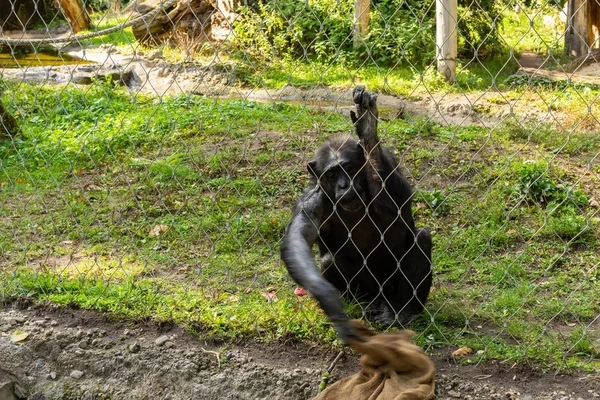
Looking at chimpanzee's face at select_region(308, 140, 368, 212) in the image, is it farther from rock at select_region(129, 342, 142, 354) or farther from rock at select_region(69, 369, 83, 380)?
rock at select_region(69, 369, 83, 380)

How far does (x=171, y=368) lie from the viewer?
4254 millimetres

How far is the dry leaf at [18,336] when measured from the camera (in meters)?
4.58

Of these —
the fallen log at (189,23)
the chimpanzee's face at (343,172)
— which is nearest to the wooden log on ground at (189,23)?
the fallen log at (189,23)

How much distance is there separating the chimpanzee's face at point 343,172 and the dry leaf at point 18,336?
2084mm

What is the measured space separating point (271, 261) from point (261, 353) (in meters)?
1.39

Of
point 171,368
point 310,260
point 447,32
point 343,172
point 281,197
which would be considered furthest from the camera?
point 447,32

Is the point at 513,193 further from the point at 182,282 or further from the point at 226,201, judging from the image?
the point at 182,282

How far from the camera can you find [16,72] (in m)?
12.8

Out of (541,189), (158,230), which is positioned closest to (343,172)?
(158,230)

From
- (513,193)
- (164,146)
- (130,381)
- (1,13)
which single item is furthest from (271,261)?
(1,13)

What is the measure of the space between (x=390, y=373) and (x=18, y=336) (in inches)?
94.0

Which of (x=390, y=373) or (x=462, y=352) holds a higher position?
(x=390, y=373)

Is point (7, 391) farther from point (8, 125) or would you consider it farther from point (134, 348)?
point (8, 125)

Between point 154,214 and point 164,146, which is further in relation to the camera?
point 164,146
